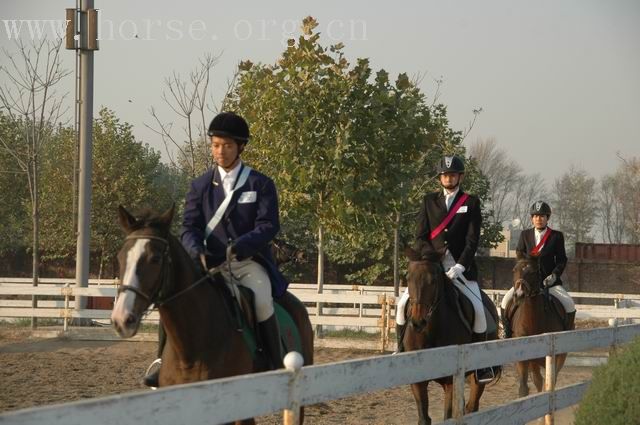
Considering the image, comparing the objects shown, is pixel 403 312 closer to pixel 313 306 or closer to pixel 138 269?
pixel 138 269

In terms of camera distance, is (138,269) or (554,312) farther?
(554,312)

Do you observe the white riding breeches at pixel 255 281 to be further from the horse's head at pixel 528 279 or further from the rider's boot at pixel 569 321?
the rider's boot at pixel 569 321

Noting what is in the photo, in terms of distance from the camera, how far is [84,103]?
74.0ft

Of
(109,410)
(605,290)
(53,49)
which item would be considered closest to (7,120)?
(53,49)

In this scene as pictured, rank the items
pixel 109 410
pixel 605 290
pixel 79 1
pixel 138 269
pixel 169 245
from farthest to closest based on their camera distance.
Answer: pixel 605 290 → pixel 79 1 → pixel 169 245 → pixel 138 269 → pixel 109 410

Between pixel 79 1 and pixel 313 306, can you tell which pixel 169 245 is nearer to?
pixel 79 1

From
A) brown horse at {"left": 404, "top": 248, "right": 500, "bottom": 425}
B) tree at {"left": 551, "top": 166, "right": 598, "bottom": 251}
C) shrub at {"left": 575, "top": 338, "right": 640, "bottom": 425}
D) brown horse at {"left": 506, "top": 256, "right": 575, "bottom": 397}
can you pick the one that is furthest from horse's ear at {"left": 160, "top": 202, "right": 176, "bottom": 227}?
tree at {"left": 551, "top": 166, "right": 598, "bottom": 251}

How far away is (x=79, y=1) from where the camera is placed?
866 inches

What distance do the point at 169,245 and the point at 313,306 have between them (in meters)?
20.5

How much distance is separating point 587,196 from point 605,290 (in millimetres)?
57745

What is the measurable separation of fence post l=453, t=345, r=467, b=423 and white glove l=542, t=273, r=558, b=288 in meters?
5.95

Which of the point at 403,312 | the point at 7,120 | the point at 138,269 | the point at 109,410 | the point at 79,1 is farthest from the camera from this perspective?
the point at 7,120

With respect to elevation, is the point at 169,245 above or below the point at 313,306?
above

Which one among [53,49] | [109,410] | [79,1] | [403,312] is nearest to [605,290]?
[53,49]
